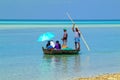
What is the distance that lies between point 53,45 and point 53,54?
438 mm

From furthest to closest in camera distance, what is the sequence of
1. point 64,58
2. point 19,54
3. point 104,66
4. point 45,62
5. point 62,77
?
1. point 19,54
2. point 64,58
3. point 45,62
4. point 104,66
5. point 62,77

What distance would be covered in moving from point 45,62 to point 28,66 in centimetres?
158

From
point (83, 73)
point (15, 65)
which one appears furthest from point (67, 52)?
point (83, 73)

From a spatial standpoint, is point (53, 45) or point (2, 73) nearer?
point (2, 73)

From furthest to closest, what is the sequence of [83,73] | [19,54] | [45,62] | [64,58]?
[19,54] → [64,58] → [45,62] → [83,73]

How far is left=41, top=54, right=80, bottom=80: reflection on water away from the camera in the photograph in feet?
50.2

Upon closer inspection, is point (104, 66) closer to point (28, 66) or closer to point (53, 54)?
point (28, 66)

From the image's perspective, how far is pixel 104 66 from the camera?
17.4 metres

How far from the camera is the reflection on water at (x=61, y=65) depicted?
1530 centimetres

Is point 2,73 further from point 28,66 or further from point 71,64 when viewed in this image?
point 71,64

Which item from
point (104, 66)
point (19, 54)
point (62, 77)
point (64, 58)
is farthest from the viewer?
point (19, 54)

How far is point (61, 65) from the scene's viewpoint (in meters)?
17.7

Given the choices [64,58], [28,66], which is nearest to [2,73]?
[28,66]

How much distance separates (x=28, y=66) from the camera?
57.1ft
